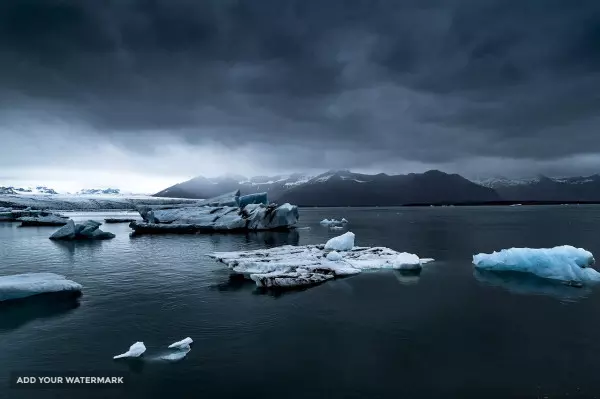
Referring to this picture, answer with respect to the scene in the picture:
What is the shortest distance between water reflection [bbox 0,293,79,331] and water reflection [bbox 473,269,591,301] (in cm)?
2154

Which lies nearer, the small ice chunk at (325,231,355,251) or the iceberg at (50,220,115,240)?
the small ice chunk at (325,231,355,251)

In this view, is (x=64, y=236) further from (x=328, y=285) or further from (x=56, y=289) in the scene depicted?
(x=328, y=285)

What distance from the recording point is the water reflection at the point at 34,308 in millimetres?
13739

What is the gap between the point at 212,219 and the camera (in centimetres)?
5272

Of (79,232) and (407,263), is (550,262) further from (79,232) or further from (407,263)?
(79,232)

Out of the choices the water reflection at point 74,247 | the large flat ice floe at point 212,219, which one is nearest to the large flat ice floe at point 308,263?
the water reflection at point 74,247

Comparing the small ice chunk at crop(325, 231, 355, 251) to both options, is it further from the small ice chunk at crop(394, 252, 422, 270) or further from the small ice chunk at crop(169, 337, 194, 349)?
the small ice chunk at crop(169, 337, 194, 349)

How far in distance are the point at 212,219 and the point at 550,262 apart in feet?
139

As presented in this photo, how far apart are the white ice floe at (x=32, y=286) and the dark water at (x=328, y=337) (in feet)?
3.31

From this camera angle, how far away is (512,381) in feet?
29.8

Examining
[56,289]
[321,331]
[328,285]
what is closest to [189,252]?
[56,289]

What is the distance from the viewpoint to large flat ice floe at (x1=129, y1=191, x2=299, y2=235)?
2055 inches

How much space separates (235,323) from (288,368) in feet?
13.4

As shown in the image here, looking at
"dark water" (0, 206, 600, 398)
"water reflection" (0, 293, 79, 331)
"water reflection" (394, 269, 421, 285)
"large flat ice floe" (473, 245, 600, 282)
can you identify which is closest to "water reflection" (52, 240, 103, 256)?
"dark water" (0, 206, 600, 398)
